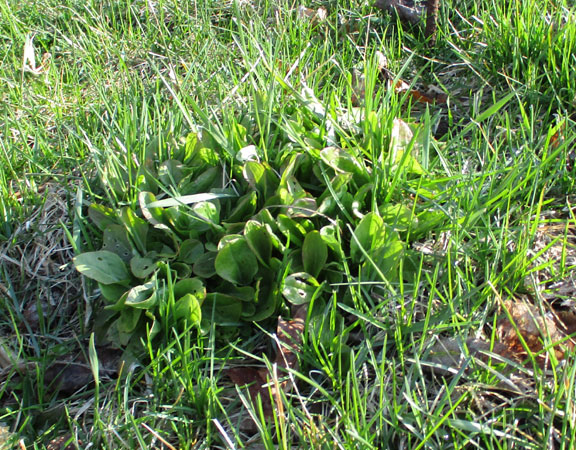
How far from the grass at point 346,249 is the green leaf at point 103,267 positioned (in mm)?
116

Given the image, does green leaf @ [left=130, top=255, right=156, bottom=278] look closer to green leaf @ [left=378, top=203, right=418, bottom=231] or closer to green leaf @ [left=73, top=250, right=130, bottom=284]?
green leaf @ [left=73, top=250, right=130, bottom=284]

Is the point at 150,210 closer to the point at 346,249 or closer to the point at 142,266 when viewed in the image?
the point at 142,266

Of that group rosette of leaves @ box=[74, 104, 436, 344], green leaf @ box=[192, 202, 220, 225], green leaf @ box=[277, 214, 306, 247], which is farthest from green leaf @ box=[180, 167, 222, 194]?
green leaf @ box=[277, 214, 306, 247]

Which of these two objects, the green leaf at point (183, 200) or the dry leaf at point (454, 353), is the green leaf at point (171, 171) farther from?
the dry leaf at point (454, 353)

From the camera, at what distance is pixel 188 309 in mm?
1483

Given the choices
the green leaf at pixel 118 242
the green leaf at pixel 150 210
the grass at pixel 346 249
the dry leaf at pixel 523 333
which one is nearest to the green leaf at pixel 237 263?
the grass at pixel 346 249

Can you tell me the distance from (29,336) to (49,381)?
19 cm

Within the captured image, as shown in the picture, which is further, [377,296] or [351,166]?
[351,166]

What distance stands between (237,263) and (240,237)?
8 cm

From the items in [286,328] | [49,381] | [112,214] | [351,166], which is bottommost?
[49,381]

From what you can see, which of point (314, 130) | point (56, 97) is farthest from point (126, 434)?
point (56, 97)

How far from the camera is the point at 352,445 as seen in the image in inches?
48.2

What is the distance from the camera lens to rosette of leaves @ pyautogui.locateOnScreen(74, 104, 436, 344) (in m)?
1.54

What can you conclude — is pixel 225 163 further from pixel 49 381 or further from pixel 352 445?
pixel 352 445
